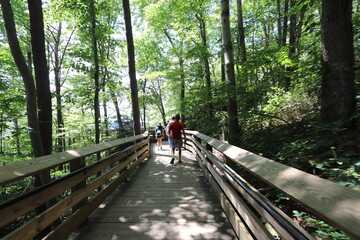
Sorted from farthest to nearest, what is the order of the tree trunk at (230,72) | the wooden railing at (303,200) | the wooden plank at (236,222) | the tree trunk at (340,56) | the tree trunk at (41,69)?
the tree trunk at (230,72), the tree trunk at (41,69), the tree trunk at (340,56), the wooden plank at (236,222), the wooden railing at (303,200)

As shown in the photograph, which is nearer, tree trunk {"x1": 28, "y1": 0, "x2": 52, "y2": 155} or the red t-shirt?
tree trunk {"x1": 28, "y1": 0, "x2": 52, "y2": 155}

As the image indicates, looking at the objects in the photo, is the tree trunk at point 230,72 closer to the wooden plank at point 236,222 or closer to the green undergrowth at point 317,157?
the green undergrowth at point 317,157

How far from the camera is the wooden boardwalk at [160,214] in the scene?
2.67 meters

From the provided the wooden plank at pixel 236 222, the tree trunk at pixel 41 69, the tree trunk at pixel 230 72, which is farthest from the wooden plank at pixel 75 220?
the tree trunk at pixel 230 72

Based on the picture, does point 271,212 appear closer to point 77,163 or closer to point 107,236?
point 107,236

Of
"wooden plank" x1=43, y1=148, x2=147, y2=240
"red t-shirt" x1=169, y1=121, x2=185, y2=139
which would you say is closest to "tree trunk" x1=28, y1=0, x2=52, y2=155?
"wooden plank" x1=43, y1=148, x2=147, y2=240

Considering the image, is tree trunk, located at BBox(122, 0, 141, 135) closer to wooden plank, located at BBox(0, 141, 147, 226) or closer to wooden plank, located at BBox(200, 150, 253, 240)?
wooden plank, located at BBox(0, 141, 147, 226)

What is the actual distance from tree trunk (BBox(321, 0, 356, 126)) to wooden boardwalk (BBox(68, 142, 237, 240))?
2.94m

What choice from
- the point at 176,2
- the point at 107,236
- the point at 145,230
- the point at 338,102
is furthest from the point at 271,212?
the point at 176,2

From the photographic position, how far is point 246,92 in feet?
17.7

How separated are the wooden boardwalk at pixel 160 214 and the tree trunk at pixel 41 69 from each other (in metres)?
2.99

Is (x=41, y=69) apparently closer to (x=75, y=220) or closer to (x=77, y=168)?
(x=77, y=168)

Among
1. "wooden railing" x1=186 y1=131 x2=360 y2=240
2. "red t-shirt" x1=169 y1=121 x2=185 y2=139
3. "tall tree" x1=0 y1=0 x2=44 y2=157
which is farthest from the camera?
"red t-shirt" x1=169 y1=121 x2=185 y2=139

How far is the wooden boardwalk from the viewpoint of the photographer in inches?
105
